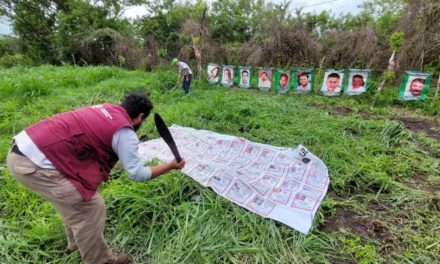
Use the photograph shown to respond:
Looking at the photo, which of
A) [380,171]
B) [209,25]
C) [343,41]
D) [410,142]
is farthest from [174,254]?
[209,25]

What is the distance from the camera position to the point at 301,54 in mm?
7234

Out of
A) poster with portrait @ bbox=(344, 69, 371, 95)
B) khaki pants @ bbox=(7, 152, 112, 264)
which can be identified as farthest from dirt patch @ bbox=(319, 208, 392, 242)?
poster with portrait @ bbox=(344, 69, 371, 95)

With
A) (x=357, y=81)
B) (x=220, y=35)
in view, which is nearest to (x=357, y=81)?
(x=357, y=81)

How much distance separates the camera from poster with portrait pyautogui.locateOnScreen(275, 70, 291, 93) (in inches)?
229

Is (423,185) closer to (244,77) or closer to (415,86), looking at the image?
(415,86)

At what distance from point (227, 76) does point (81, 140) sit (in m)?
5.94

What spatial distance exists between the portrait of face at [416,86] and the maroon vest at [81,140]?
5.38 m

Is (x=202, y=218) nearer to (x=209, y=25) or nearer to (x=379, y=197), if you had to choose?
(x=379, y=197)

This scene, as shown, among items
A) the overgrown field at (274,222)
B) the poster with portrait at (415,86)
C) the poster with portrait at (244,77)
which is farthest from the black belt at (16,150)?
the poster with portrait at (244,77)

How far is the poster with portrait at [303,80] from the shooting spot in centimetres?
554

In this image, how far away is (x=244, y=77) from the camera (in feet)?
21.4

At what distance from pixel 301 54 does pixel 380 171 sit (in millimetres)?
5755

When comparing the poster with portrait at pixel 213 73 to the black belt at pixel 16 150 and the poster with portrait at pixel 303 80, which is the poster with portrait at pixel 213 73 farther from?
the black belt at pixel 16 150

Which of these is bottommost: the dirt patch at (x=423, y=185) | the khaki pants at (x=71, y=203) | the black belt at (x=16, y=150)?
the dirt patch at (x=423, y=185)
